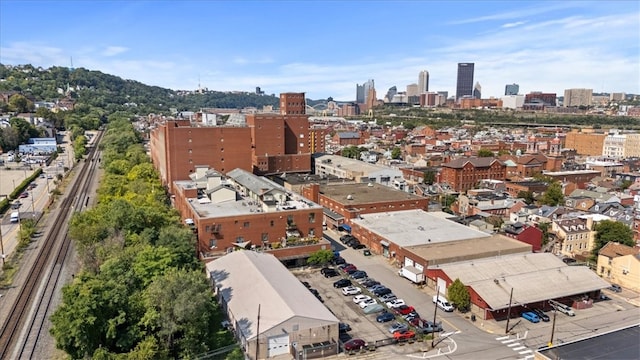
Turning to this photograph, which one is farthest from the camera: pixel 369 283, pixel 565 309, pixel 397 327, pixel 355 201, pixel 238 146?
pixel 238 146

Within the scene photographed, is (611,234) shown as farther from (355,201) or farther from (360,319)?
(360,319)

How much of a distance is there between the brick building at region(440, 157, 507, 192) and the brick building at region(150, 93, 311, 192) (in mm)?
22323

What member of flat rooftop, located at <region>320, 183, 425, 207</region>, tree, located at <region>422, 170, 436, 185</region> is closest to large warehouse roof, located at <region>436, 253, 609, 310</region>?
flat rooftop, located at <region>320, 183, 425, 207</region>

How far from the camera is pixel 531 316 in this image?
1135 inches

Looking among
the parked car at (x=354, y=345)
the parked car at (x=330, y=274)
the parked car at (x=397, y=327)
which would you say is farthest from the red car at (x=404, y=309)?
the parked car at (x=330, y=274)

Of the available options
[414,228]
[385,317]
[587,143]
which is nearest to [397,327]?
[385,317]

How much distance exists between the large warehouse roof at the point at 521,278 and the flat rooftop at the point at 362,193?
60.9 ft

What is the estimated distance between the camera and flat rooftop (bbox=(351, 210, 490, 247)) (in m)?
39.9

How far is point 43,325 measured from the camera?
27.7 meters

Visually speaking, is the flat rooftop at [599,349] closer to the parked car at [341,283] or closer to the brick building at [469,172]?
the parked car at [341,283]

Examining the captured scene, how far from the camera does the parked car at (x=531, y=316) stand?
28702mm

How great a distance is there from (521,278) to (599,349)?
11900mm

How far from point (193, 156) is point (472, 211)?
3631cm

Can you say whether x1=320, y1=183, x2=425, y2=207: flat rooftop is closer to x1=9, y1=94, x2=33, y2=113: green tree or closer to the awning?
the awning
